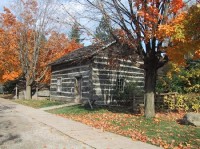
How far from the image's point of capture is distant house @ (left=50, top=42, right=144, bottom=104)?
2152 cm

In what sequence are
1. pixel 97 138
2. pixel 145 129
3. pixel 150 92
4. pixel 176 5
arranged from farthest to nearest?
pixel 150 92 → pixel 176 5 → pixel 145 129 → pixel 97 138

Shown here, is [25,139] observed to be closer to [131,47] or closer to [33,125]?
[33,125]

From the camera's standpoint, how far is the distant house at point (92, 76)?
70.6 ft

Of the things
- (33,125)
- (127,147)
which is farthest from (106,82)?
(127,147)

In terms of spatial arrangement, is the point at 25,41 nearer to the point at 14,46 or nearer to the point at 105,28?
the point at 14,46

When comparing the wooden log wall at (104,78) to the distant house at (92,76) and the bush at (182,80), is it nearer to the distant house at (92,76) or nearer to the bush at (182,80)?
the distant house at (92,76)

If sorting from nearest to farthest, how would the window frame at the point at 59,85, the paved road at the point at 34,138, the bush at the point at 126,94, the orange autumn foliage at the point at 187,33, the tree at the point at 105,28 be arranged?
the orange autumn foliage at the point at 187,33, the paved road at the point at 34,138, the tree at the point at 105,28, the bush at the point at 126,94, the window frame at the point at 59,85

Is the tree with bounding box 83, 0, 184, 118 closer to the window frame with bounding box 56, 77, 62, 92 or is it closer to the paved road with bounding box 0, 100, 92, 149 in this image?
the paved road with bounding box 0, 100, 92, 149

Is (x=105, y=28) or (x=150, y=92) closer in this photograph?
(x=150, y=92)

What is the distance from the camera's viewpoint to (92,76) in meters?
21.5

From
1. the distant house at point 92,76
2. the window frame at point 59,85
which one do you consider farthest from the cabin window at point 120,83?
the window frame at point 59,85

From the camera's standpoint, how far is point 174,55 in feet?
37.1

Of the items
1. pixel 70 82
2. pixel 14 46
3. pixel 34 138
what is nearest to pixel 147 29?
pixel 34 138

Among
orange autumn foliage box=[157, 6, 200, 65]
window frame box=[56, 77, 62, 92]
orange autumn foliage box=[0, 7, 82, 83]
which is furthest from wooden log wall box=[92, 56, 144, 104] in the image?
orange autumn foliage box=[0, 7, 82, 83]
